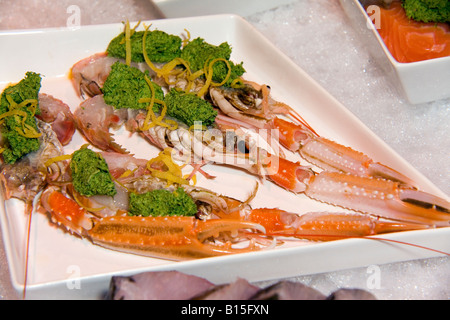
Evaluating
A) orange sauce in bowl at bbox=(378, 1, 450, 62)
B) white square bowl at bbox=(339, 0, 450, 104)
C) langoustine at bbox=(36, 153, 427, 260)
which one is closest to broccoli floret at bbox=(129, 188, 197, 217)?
langoustine at bbox=(36, 153, 427, 260)

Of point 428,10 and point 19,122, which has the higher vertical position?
point 428,10

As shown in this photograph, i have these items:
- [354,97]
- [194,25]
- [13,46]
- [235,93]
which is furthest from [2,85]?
[354,97]

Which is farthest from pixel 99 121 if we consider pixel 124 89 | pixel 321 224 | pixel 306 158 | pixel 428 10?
pixel 428 10

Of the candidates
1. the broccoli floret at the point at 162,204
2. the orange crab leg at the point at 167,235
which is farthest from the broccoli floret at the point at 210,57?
the orange crab leg at the point at 167,235

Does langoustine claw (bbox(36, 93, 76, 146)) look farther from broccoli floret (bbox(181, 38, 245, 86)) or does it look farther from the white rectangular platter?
broccoli floret (bbox(181, 38, 245, 86))

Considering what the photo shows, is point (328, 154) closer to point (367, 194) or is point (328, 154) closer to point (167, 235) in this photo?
point (367, 194)
